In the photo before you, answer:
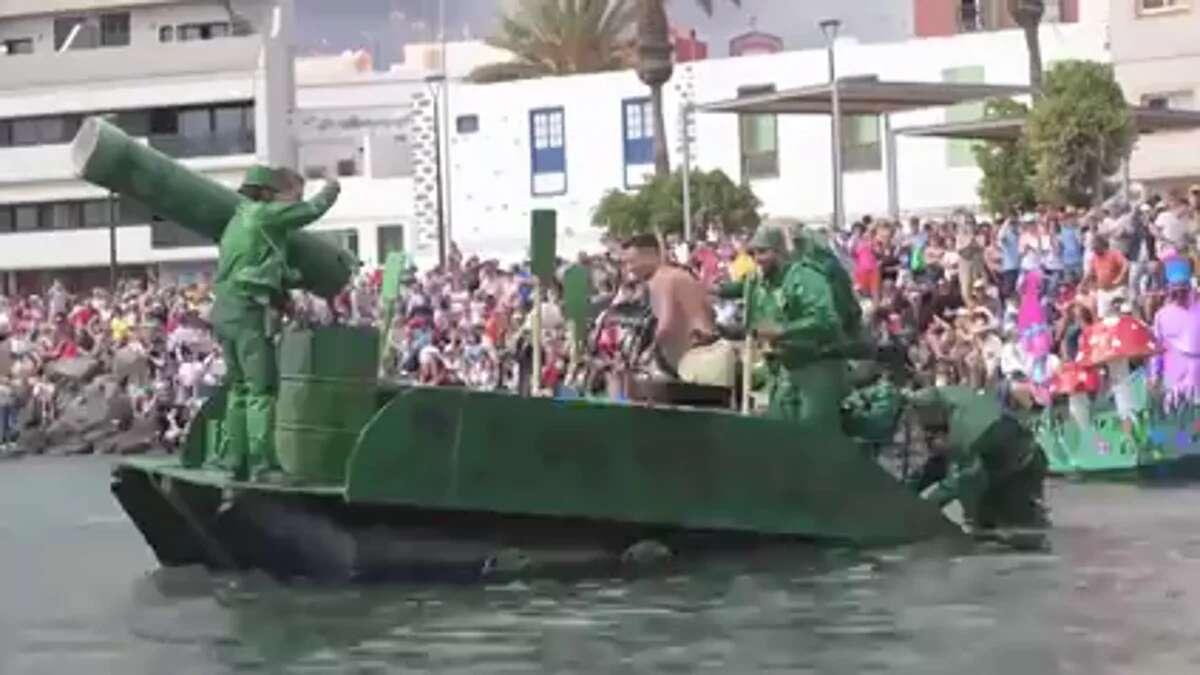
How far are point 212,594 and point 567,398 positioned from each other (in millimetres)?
2481

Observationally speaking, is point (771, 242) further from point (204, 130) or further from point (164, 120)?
point (164, 120)

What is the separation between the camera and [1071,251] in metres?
29.5

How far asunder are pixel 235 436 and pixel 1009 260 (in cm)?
1571

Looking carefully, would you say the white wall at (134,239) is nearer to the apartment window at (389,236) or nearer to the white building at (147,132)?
the white building at (147,132)

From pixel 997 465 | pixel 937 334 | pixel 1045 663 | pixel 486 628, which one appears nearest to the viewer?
pixel 1045 663

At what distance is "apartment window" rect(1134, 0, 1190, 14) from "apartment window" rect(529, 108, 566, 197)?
1647 centimetres

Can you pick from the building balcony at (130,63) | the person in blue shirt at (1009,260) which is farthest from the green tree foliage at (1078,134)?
the building balcony at (130,63)

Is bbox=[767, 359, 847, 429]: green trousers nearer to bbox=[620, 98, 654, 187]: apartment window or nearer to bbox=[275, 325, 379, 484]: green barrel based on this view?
bbox=[275, 325, 379, 484]: green barrel

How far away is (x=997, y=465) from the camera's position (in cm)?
1797

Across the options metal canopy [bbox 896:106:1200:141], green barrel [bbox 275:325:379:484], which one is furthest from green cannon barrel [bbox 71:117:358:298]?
metal canopy [bbox 896:106:1200:141]

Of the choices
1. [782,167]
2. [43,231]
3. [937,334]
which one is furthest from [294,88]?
[937,334]

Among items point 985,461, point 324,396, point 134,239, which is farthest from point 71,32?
point 324,396

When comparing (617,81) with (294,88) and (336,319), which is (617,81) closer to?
(294,88)

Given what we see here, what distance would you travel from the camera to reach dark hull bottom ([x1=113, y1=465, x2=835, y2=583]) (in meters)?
16.0
